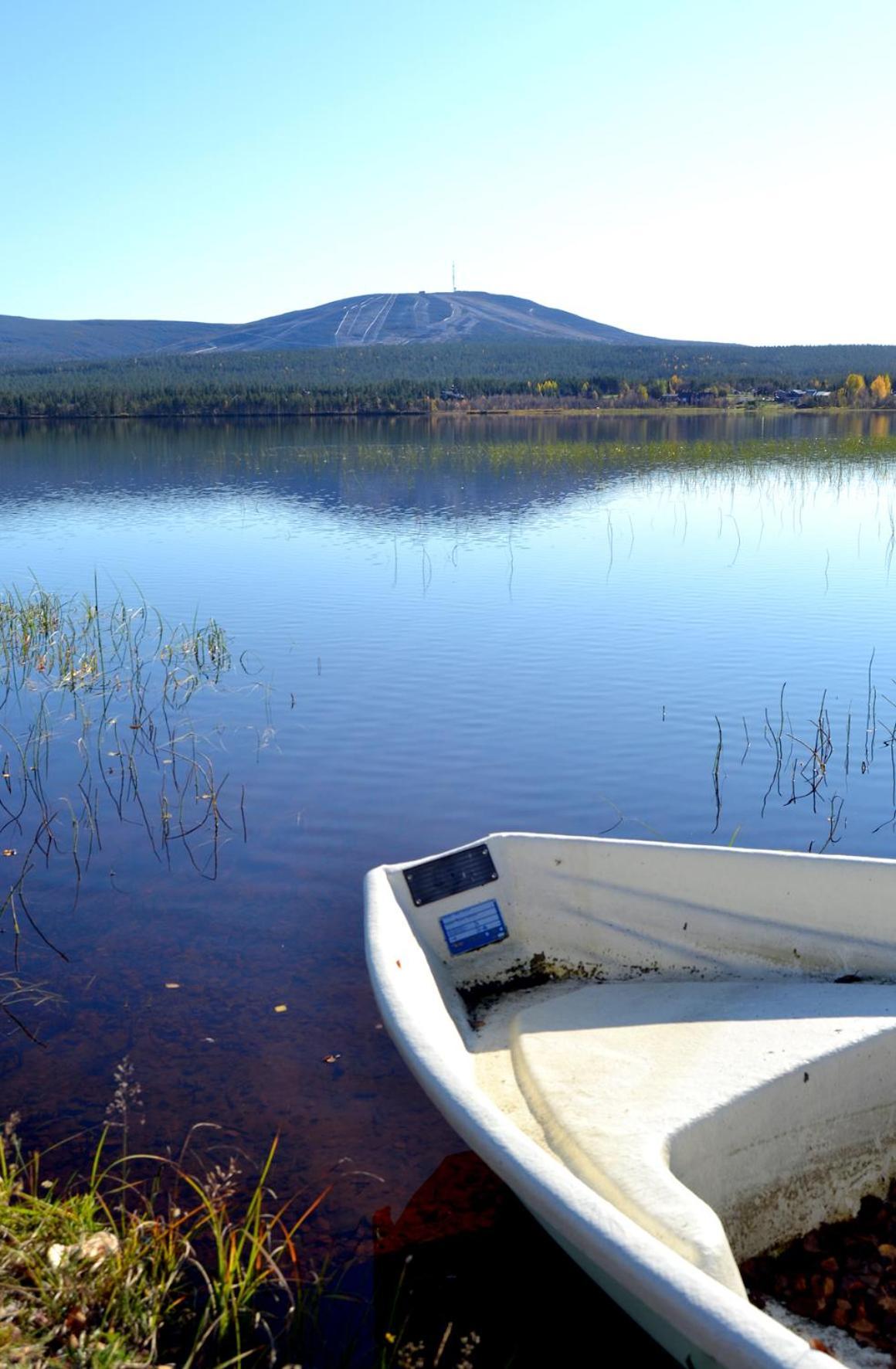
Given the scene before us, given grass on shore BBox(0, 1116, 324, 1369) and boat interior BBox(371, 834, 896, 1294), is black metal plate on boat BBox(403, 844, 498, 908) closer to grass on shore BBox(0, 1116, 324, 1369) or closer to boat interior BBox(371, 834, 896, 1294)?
boat interior BBox(371, 834, 896, 1294)

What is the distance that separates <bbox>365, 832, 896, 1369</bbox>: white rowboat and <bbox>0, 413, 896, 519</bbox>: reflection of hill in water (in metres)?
19.7

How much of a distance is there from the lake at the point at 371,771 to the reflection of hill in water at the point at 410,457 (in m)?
5.83

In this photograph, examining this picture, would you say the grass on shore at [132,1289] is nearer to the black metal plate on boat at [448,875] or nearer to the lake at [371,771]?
the lake at [371,771]

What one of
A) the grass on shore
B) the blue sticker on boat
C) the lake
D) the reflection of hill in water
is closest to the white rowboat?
the blue sticker on boat

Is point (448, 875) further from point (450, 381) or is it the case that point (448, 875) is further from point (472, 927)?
point (450, 381)

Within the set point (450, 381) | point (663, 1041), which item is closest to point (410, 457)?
point (663, 1041)

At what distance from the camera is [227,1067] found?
509cm

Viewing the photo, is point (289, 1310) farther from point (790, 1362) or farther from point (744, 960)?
point (744, 960)

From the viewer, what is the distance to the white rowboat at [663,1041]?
115 inches

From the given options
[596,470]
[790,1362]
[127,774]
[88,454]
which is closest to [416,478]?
[596,470]

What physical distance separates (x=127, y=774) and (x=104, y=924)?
8.09ft

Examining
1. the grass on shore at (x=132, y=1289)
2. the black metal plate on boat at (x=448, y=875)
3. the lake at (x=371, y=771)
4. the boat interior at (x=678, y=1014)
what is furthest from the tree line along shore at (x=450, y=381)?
the grass on shore at (x=132, y=1289)

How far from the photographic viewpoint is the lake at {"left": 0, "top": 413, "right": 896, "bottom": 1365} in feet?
15.4

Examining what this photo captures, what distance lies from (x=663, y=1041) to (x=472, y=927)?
1065 millimetres
